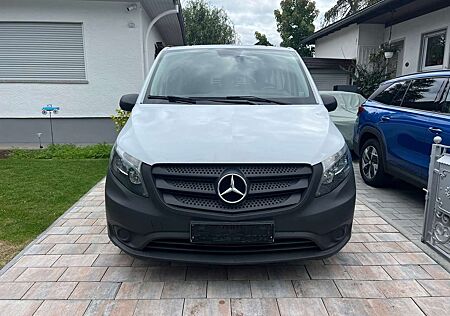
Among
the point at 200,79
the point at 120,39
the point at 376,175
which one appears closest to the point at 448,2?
the point at 376,175

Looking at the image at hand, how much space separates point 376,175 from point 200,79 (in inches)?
127

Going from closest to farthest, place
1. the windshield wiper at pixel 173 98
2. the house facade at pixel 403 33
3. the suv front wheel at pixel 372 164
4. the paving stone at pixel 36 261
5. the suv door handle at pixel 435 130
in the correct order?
1. the paving stone at pixel 36 261
2. the windshield wiper at pixel 173 98
3. the suv door handle at pixel 435 130
4. the suv front wheel at pixel 372 164
5. the house facade at pixel 403 33

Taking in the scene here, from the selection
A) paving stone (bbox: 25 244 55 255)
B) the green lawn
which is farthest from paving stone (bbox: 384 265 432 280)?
the green lawn

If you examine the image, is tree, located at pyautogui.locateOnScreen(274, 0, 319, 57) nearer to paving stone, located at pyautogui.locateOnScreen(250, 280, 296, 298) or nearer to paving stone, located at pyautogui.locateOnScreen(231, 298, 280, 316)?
paving stone, located at pyautogui.locateOnScreen(250, 280, 296, 298)

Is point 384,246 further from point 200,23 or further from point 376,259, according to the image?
point 200,23

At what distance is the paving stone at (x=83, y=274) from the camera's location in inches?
108

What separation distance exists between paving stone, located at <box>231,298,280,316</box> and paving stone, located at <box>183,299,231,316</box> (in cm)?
5

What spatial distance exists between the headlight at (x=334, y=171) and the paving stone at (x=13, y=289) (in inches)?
87.1

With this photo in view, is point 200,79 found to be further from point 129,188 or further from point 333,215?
point 333,215

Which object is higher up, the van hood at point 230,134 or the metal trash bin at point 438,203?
the van hood at point 230,134

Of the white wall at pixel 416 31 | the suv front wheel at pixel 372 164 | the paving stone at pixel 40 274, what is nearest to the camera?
the paving stone at pixel 40 274

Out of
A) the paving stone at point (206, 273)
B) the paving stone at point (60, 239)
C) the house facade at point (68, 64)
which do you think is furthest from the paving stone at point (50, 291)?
the house facade at point (68, 64)

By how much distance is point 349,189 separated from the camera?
262 cm

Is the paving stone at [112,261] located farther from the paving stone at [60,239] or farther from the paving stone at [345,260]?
the paving stone at [345,260]
